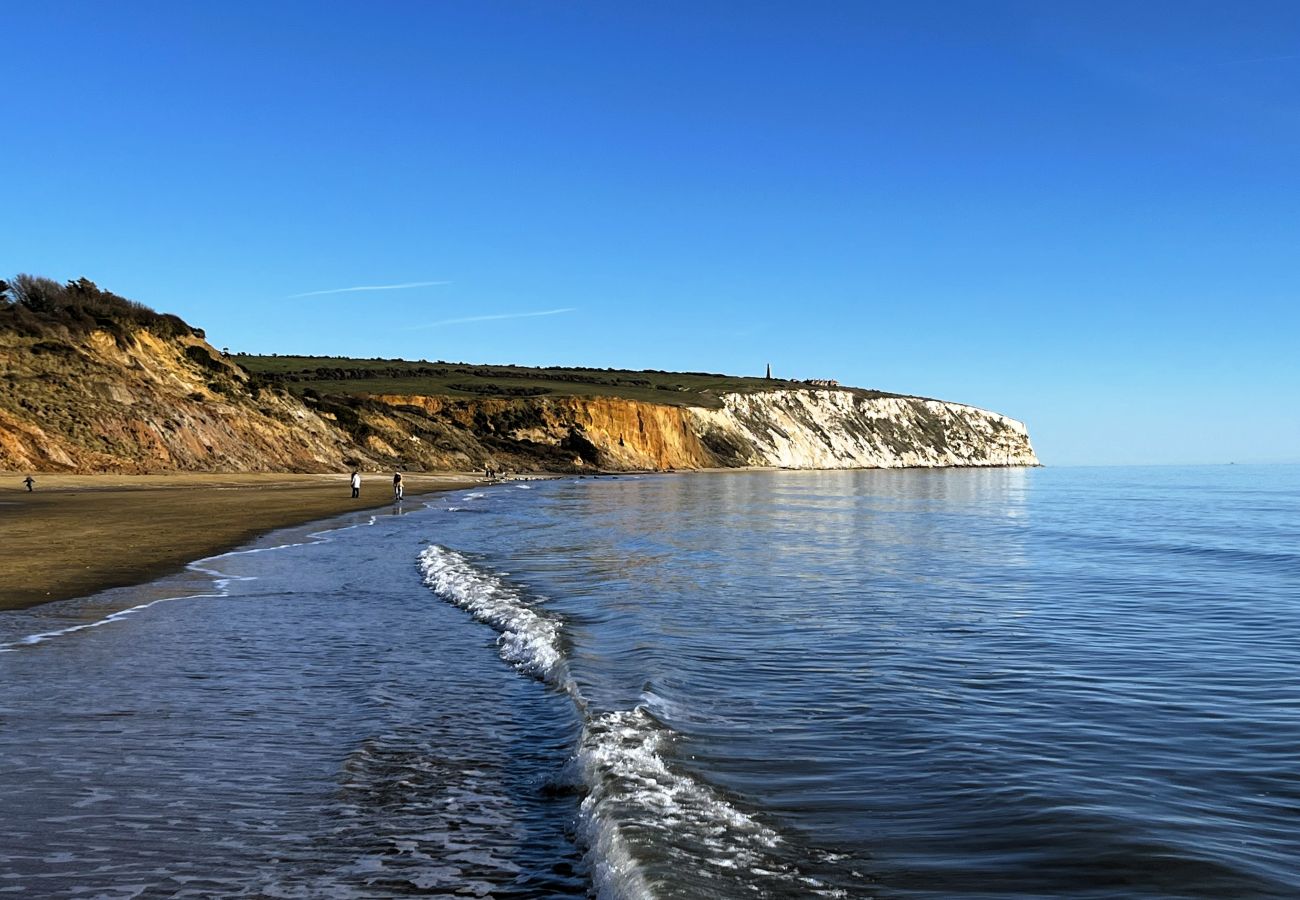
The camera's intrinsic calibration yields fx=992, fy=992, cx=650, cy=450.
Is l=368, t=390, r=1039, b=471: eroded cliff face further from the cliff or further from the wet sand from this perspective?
the wet sand

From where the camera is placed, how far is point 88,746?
743 cm

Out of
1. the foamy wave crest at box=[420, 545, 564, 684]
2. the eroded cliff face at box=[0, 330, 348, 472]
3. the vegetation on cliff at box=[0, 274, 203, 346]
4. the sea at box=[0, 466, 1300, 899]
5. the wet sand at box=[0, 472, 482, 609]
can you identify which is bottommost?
the foamy wave crest at box=[420, 545, 564, 684]

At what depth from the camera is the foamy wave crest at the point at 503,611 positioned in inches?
457

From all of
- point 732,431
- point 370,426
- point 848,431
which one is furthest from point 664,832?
point 848,431

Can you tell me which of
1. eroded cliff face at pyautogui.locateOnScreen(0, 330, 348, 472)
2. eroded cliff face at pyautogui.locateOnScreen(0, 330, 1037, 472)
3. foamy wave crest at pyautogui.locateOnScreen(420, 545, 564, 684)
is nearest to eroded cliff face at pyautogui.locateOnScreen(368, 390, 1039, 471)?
eroded cliff face at pyautogui.locateOnScreen(0, 330, 1037, 472)

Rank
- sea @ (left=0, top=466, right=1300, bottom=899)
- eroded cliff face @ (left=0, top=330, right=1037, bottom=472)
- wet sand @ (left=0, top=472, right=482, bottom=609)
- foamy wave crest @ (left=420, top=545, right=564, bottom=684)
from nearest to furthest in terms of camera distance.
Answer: sea @ (left=0, top=466, right=1300, bottom=899) < foamy wave crest @ (left=420, top=545, right=564, bottom=684) < wet sand @ (left=0, top=472, right=482, bottom=609) < eroded cliff face @ (left=0, top=330, right=1037, bottom=472)

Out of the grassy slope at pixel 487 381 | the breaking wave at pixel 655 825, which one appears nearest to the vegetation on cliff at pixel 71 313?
the grassy slope at pixel 487 381

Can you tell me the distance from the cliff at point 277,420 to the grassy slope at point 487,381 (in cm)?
438

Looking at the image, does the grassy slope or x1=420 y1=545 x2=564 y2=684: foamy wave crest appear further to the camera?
the grassy slope

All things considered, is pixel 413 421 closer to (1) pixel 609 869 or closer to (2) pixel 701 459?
(2) pixel 701 459

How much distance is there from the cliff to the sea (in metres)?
38.5

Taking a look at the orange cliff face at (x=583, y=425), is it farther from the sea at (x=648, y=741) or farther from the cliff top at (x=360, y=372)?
the sea at (x=648, y=741)

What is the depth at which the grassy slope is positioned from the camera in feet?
391

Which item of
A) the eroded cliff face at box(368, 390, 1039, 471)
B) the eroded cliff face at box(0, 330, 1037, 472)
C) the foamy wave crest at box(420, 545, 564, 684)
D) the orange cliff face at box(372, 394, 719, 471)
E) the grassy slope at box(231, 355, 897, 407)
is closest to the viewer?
the foamy wave crest at box(420, 545, 564, 684)
